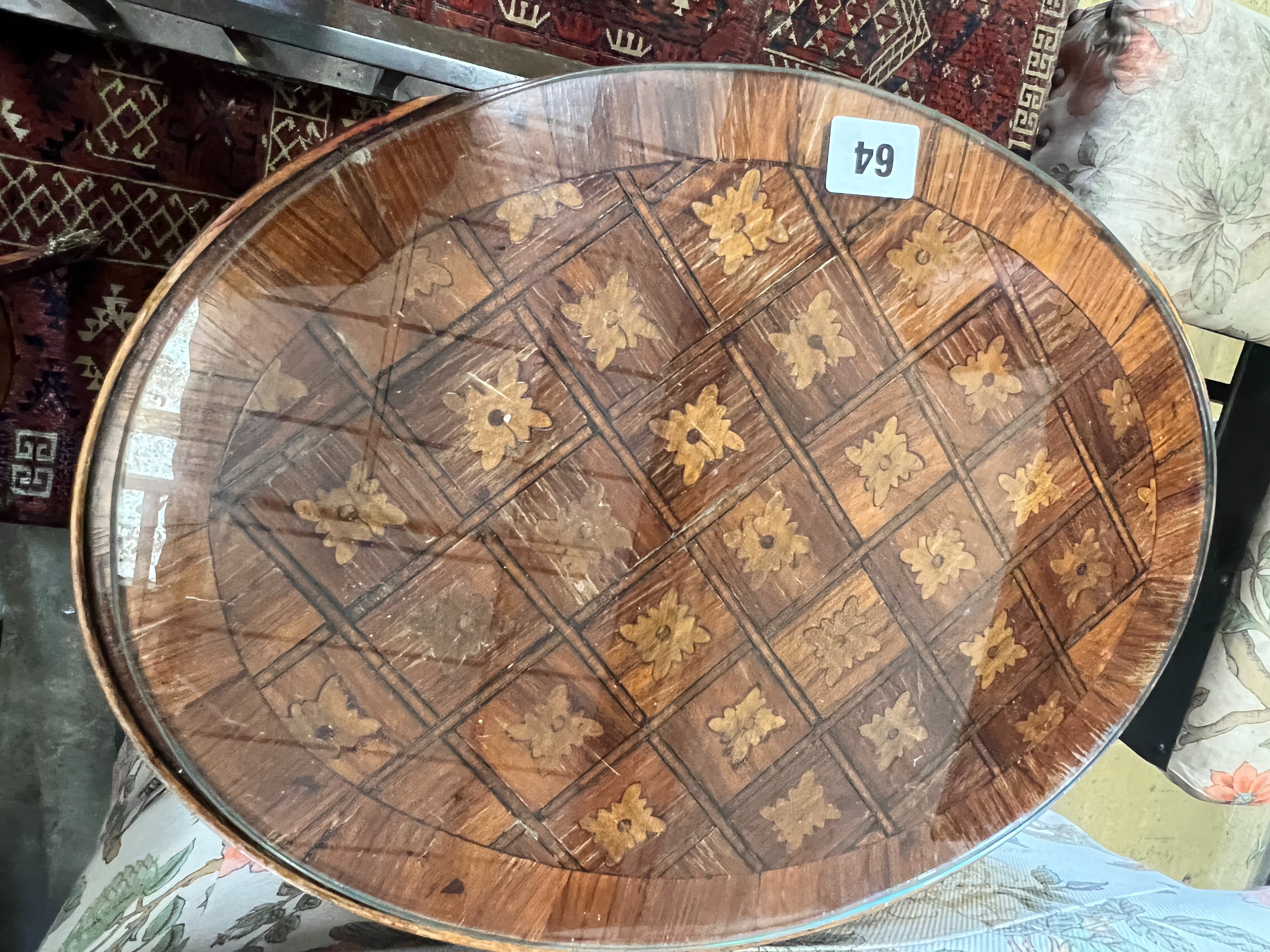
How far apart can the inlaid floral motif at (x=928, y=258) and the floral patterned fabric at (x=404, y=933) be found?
76 cm

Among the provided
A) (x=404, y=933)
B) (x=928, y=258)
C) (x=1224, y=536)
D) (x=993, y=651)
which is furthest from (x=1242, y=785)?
(x=404, y=933)

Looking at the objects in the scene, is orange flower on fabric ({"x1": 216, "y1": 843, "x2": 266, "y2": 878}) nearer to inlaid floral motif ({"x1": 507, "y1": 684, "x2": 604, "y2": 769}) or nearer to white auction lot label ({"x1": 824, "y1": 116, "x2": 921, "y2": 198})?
inlaid floral motif ({"x1": 507, "y1": 684, "x2": 604, "y2": 769})

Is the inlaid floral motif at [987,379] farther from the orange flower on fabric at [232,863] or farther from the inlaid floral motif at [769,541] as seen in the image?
the orange flower on fabric at [232,863]

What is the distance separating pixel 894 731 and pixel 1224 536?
100cm

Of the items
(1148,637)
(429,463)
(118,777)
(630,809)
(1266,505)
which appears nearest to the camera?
(429,463)

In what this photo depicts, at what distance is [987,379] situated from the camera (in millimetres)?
935

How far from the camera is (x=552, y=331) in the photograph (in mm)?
816

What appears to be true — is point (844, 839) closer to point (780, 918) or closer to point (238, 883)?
point (780, 918)

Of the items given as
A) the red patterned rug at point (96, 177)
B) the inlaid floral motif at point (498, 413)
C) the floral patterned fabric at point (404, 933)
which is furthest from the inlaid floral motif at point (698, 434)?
the red patterned rug at point (96, 177)

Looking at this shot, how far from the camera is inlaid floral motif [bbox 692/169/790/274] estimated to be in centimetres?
84

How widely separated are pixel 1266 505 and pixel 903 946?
3.53 ft

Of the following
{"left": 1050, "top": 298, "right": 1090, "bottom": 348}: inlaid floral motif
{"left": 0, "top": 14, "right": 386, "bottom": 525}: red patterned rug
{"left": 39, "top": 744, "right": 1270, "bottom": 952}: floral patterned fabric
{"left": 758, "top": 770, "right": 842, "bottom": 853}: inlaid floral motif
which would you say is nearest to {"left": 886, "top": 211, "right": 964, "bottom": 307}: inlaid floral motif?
{"left": 1050, "top": 298, "right": 1090, "bottom": 348}: inlaid floral motif

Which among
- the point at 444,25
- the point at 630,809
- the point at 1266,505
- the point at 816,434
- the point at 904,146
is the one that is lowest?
the point at 1266,505

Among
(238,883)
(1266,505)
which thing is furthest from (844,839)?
(1266,505)
